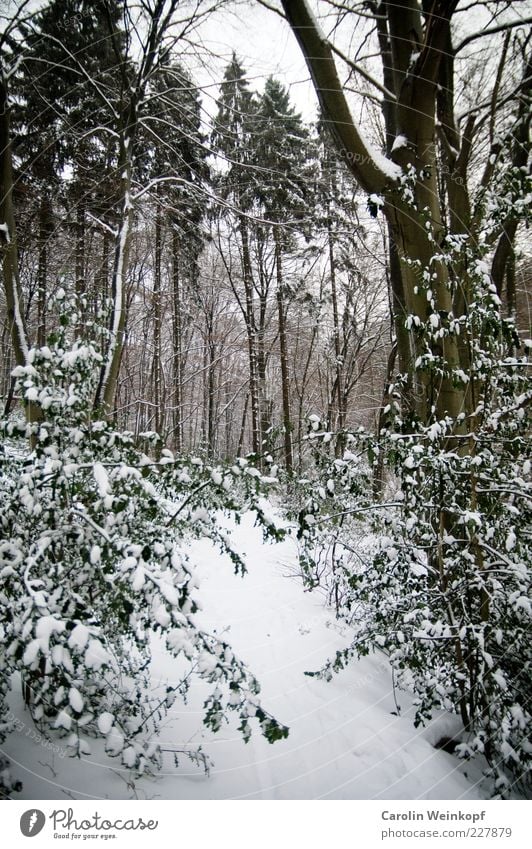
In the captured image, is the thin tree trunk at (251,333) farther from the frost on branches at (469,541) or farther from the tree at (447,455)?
the frost on branches at (469,541)

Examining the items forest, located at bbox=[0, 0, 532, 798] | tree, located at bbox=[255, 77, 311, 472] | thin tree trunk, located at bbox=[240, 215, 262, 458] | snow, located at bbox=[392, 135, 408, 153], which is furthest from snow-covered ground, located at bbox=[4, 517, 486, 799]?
thin tree trunk, located at bbox=[240, 215, 262, 458]

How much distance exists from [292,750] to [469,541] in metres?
1.53

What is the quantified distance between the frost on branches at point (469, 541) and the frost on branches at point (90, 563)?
659 mm

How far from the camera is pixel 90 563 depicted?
1529 millimetres

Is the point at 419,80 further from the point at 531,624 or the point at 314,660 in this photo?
Answer: the point at 314,660

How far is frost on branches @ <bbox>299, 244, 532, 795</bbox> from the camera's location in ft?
6.02

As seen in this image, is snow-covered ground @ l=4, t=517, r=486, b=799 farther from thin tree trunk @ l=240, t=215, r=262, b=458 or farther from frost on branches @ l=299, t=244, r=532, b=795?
thin tree trunk @ l=240, t=215, r=262, b=458

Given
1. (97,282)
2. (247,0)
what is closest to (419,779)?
(247,0)

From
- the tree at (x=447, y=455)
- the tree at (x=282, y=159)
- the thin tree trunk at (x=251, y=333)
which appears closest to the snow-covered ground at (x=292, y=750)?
the tree at (x=447, y=455)

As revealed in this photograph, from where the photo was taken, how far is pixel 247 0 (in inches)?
124

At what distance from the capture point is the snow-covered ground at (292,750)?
161cm

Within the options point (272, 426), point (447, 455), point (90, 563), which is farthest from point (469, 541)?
point (90, 563)

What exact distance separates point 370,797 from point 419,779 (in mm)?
355

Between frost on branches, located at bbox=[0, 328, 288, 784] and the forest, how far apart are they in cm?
2
